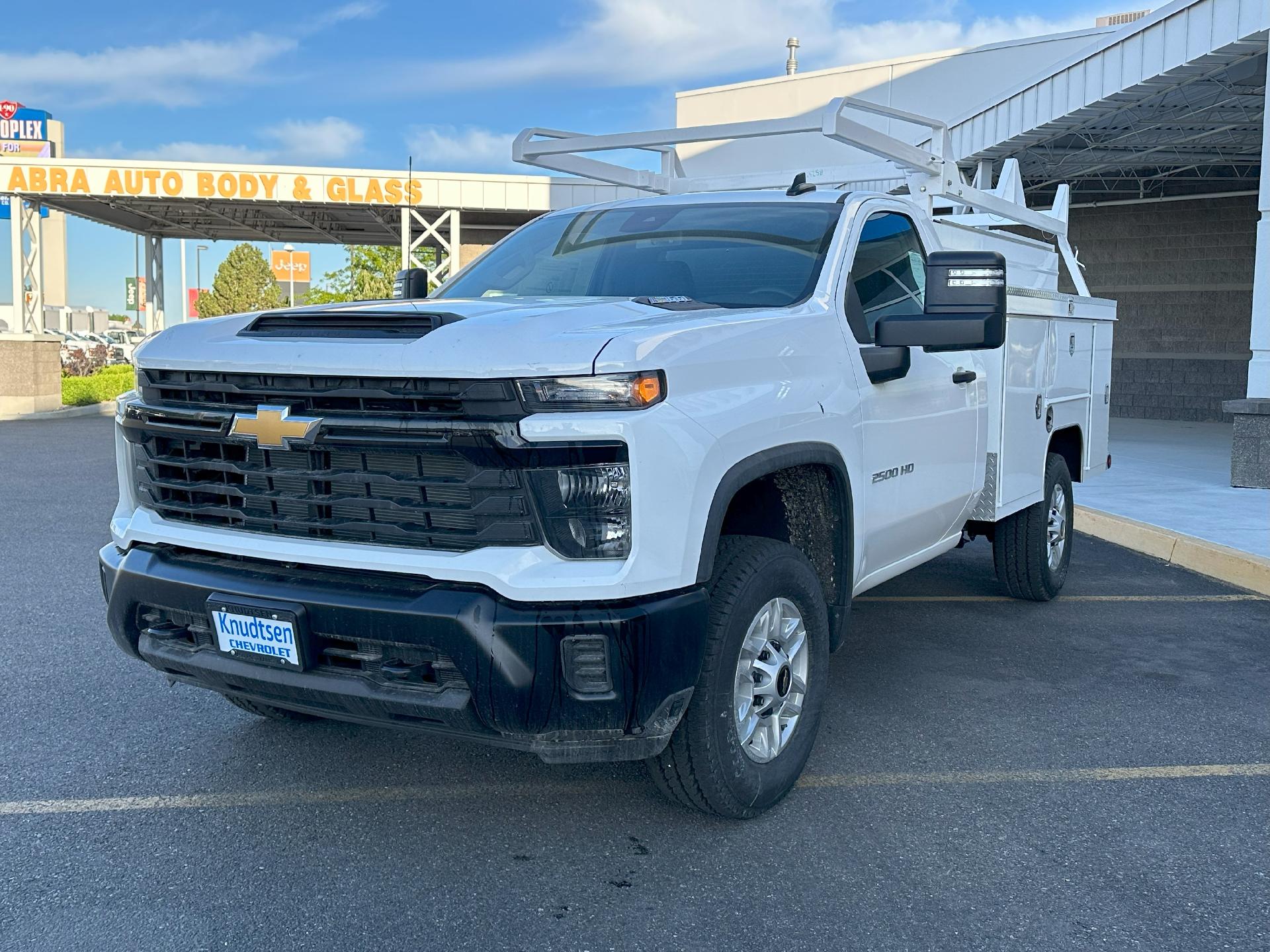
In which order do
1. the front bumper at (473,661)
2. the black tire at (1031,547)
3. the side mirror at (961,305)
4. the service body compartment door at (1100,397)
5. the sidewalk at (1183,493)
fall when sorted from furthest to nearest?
the sidewalk at (1183,493) < the service body compartment door at (1100,397) < the black tire at (1031,547) < the side mirror at (961,305) < the front bumper at (473,661)

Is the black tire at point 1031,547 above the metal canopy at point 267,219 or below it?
below

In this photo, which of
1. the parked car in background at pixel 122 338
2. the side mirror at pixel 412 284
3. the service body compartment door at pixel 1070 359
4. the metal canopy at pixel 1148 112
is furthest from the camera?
the parked car in background at pixel 122 338

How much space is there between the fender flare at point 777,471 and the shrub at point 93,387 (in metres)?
19.0

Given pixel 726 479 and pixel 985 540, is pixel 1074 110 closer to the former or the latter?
pixel 985 540

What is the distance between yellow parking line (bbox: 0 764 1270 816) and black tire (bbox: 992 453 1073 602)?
2353 millimetres

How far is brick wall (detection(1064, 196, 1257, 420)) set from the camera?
72.4 ft

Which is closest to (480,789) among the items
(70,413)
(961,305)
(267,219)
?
(961,305)

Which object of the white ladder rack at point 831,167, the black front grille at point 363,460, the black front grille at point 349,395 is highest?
the white ladder rack at point 831,167

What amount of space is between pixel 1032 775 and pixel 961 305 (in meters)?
1.65

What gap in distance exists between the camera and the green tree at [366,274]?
36.9 metres

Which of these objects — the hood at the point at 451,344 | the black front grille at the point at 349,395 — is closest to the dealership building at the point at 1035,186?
the hood at the point at 451,344

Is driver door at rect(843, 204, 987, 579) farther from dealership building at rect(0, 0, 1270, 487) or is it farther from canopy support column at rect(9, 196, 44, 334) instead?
canopy support column at rect(9, 196, 44, 334)

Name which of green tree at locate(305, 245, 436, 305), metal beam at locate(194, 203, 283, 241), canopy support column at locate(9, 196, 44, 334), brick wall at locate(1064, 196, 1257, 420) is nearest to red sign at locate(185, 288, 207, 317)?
green tree at locate(305, 245, 436, 305)

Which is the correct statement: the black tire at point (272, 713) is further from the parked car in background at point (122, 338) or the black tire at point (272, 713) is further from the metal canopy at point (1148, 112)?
the parked car in background at point (122, 338)
